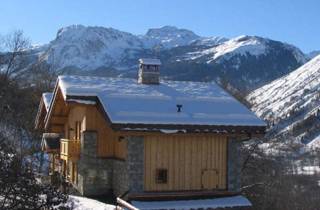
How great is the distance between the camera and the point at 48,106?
1027 inches

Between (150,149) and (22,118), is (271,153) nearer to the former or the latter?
(22,118)

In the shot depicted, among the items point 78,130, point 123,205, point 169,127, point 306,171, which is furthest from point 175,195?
point 306,171

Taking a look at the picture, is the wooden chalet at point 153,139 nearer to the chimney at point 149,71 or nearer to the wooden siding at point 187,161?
the wooden siding at point 187,161

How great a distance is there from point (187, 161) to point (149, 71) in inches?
207

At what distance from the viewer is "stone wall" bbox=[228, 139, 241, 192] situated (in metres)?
22.2

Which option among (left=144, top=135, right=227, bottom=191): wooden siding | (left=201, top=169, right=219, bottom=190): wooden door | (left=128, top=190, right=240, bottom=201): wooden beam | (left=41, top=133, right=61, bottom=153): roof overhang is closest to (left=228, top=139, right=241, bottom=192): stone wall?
(left=144, top=135, right=227, bottom=191): wooden siding

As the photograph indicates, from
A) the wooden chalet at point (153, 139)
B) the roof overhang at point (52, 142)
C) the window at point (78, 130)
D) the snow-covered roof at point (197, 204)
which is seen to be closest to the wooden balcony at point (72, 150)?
the wooden chalet at point (153, 139)

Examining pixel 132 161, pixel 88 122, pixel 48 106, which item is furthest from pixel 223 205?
pixel 48 106

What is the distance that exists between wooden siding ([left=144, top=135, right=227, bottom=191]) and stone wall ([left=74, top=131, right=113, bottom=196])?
221 centimetres

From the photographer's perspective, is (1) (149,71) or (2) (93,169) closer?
(2) (93,169)

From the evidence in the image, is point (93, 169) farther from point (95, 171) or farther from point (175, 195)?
point (175, 195)

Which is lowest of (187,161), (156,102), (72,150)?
(187,161)

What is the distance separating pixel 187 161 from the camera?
70.2 feet

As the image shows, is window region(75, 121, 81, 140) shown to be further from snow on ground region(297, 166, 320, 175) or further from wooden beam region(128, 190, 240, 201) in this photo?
snow on ground region(297, 166, 320, 175)
